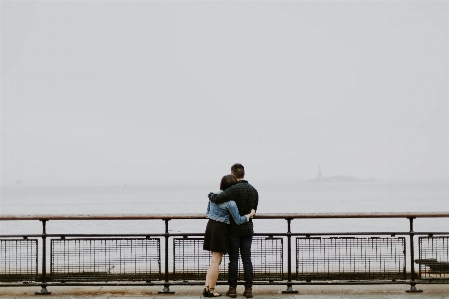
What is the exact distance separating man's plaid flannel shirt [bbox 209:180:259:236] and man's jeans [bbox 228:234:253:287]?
13cm

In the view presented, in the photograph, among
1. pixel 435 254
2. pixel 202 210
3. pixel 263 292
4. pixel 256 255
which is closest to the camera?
pixel 263 292

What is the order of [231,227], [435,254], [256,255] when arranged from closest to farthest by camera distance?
[231,227] → [435,254] → [256,255]

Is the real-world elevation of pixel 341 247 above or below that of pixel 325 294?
above

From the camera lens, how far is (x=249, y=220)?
7.24 m

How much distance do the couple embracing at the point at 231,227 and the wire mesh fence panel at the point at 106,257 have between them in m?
0.96

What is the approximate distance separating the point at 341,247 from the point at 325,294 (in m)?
0.79

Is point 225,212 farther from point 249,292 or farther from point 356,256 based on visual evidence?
point 356,256

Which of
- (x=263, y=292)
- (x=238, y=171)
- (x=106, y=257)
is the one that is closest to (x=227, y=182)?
(x=238, y=171)

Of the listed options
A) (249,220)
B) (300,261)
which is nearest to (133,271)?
(249,220)

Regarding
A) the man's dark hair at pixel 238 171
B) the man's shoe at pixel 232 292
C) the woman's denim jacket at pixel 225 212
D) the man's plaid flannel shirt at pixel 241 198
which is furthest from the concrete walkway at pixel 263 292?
the man's dark hair at pixel 238 171

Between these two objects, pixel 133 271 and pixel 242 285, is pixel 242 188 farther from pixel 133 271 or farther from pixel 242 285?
pixel 133 271

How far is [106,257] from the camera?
309 inches

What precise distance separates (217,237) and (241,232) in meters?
0.35

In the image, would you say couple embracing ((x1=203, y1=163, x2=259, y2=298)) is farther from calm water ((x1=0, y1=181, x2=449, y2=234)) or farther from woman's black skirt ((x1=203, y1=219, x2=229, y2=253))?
calm water ((x1=0, y1=181, x2=449, y2=234))
